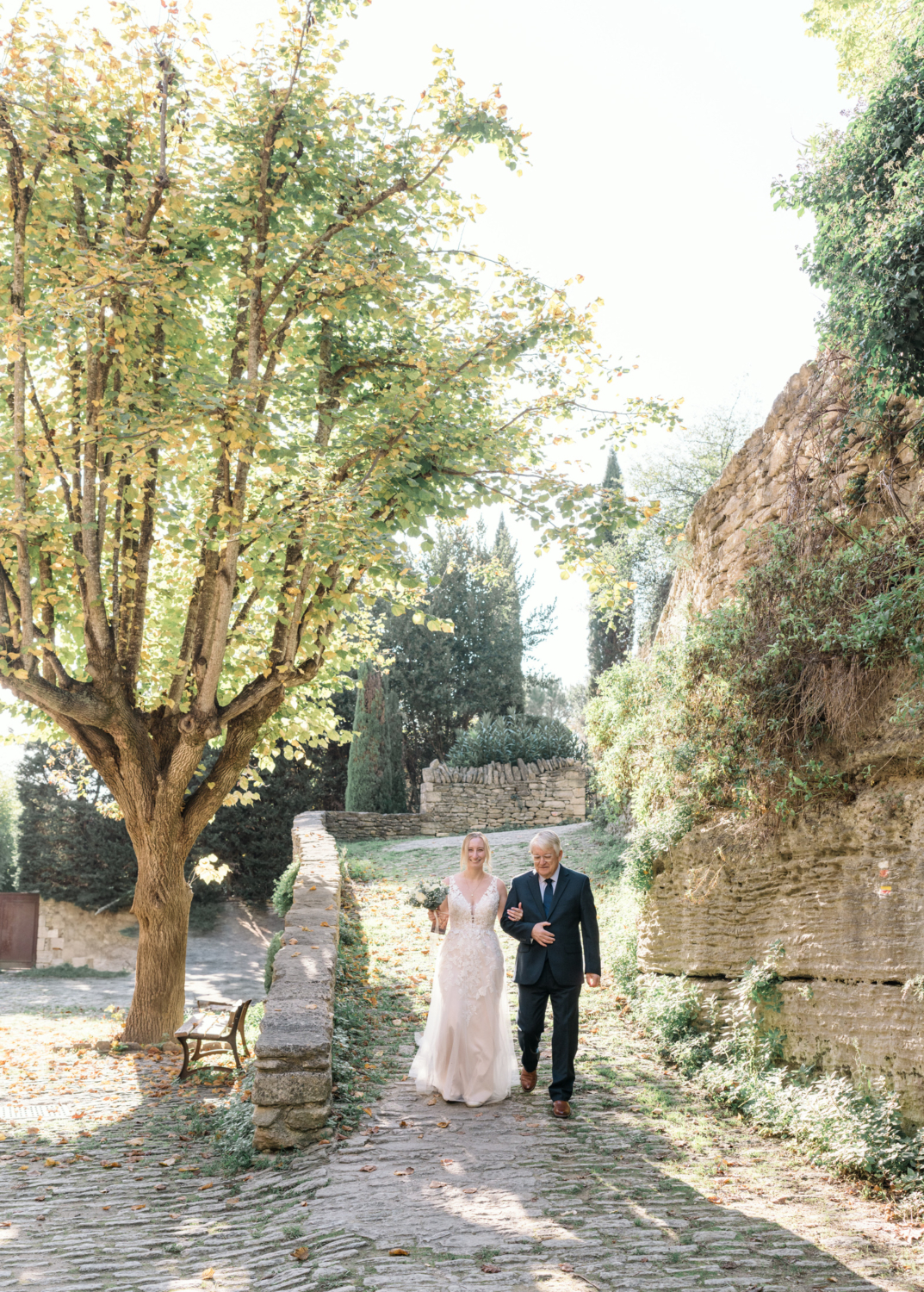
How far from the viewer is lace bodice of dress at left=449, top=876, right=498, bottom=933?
6.13m

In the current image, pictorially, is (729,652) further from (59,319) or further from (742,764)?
(59,319)

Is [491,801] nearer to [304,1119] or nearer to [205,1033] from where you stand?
[205,1033]

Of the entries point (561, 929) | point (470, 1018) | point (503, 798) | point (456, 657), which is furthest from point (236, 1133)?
point (456, 657)

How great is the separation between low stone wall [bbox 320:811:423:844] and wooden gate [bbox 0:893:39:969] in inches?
430

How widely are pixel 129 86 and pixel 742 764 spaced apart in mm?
7841

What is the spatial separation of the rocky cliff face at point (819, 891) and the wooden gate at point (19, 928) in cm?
2295

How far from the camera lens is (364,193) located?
28.7 ft

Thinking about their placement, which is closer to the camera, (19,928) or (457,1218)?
(457,1218)

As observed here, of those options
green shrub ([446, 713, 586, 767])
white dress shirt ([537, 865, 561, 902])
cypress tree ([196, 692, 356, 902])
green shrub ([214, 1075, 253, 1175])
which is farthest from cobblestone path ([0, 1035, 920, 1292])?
cypress tree ([196, 692, 356, 902])

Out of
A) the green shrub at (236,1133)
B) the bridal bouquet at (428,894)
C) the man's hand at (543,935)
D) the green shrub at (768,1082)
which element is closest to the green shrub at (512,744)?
the bridal bouquet at (428,894)

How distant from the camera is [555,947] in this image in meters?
6.00

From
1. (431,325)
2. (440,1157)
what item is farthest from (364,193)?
(440,1157)

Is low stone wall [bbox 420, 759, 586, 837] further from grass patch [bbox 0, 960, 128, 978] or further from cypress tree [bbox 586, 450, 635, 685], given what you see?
grass patch [bbox 0, 960, 128, 978]

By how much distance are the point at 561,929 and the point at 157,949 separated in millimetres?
5547
